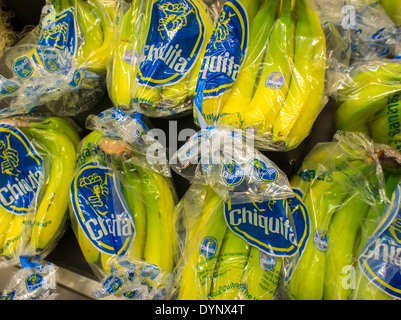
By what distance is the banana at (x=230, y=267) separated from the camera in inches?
27.8

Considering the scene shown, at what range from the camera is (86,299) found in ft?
3.11

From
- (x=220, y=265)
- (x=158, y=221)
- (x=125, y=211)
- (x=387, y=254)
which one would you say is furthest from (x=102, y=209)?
(x=387, y=254)

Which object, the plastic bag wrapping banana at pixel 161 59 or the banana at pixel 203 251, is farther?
the plastic bag wrapping banana at pixel 161 59

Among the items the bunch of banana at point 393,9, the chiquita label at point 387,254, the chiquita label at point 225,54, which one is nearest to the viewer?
the chiquita label at point 387,254

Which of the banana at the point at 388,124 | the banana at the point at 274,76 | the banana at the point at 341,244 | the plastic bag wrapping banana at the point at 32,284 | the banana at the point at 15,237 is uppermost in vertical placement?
the banana at the point at 274,76

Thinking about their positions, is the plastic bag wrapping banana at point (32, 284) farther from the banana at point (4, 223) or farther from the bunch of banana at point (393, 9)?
the bunch of banana at point (393, 9)

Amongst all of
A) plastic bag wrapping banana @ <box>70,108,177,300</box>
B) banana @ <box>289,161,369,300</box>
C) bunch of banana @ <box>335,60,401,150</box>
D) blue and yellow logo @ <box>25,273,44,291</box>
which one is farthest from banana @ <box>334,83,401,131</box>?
blue and yellow logo @ <box>25,273,44,291</box>

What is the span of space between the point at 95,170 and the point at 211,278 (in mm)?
462

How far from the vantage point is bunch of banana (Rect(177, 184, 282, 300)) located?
709mm

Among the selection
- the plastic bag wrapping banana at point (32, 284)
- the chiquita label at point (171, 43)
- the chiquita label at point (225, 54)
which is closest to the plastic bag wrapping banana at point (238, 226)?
the chiquita label at point (225, 54)

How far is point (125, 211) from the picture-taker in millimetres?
873

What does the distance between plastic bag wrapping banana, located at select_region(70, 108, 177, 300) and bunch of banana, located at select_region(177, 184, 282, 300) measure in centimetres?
9

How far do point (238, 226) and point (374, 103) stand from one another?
0.44 metres

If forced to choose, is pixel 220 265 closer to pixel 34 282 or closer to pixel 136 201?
pixel 136 201
